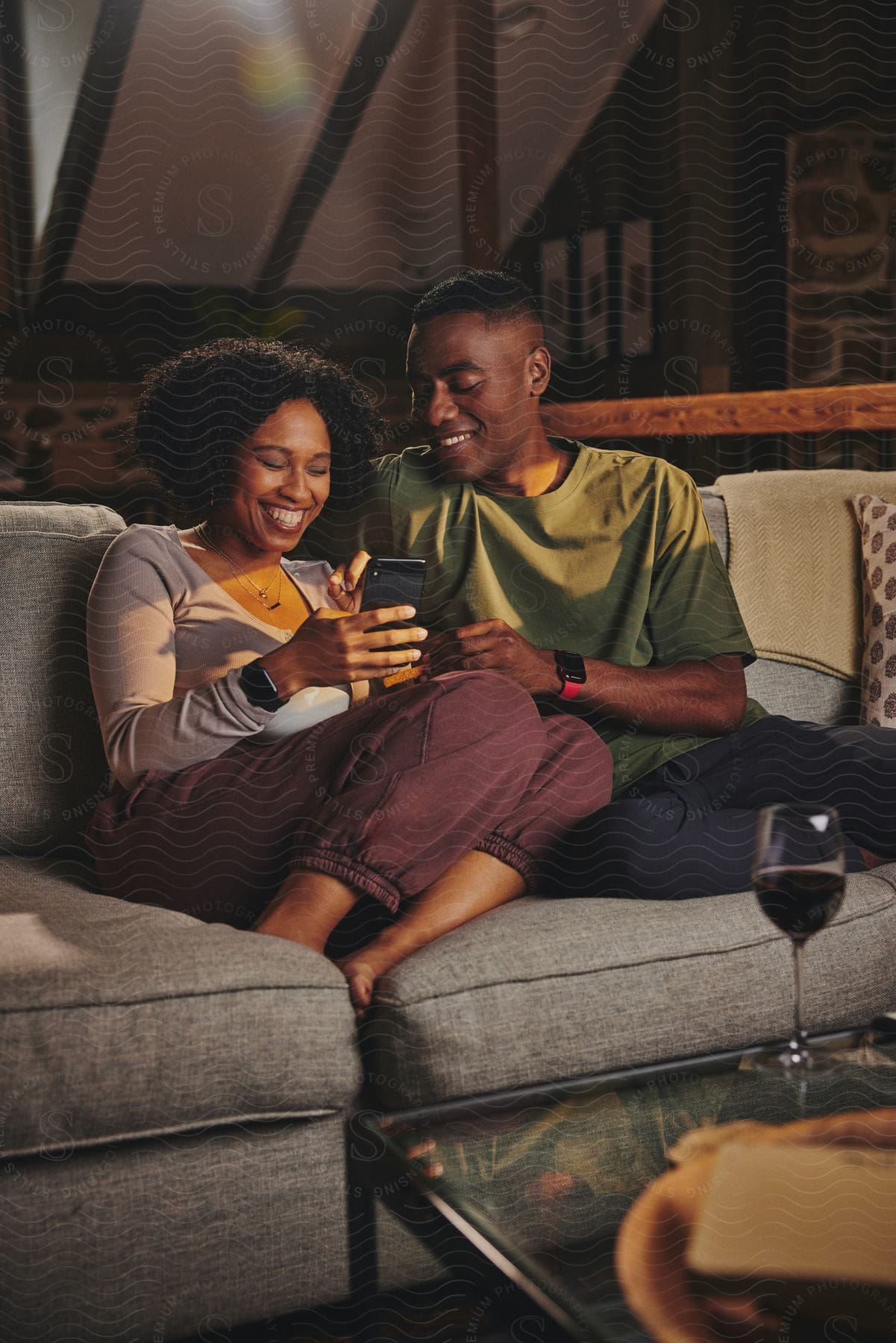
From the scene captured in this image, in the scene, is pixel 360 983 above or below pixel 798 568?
below

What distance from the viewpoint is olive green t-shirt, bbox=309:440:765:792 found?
1306 mm

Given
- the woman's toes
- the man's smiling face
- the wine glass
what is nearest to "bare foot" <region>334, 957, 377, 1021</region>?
the woman's toes

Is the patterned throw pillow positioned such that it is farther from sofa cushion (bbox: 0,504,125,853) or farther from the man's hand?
sofa cushion (bbox: 0,504,125,853)

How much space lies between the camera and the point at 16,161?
1486 mm

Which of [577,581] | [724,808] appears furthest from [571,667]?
[724,808]

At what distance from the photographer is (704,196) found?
2117 mm

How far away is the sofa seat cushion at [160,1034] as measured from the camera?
0.84 m

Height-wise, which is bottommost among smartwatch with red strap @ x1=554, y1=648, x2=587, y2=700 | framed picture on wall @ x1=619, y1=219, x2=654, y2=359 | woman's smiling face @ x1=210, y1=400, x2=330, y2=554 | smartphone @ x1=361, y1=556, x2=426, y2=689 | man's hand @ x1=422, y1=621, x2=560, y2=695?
smartwatch with red strap @ x1=554, y1=648, x2=587, y2=700

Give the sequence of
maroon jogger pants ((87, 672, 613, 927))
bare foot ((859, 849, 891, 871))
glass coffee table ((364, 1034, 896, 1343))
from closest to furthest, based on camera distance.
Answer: glass coffee table ((364, 1034, 896, 1343)) → maroon jogger pants ((87, 672, 613, 927)) → bare foot ((859, 849, 891, 871))

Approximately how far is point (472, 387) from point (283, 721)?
0.42m

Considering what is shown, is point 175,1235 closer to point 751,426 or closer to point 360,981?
point 360,981

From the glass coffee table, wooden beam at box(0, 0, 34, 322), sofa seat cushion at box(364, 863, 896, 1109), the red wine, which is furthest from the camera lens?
wooden beam at box(0, 0, 34, 322)

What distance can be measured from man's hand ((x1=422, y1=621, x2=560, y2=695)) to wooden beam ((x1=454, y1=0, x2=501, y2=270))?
0.58 metres

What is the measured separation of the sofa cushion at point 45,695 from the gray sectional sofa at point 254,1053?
150 mm
